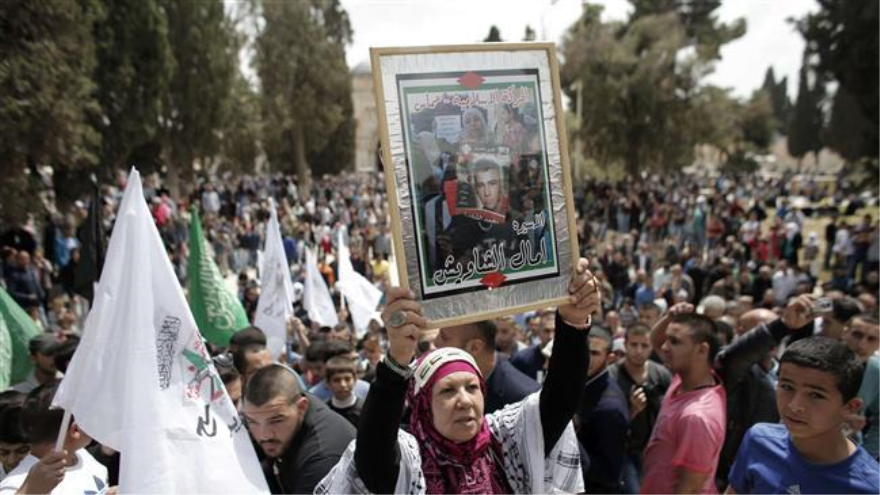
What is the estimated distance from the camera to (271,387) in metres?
3.29

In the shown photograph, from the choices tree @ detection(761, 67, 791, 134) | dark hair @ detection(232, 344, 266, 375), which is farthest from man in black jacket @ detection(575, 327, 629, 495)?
tree @ detection(761, 67, 791, 134)

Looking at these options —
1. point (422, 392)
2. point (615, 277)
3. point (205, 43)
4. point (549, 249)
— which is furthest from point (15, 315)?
point (205, 43)

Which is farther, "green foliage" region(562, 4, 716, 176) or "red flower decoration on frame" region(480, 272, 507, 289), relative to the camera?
"green foliage" region(562, 4, 716, 176)

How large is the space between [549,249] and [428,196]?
0.51 metres

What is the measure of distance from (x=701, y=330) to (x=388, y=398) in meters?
2.29

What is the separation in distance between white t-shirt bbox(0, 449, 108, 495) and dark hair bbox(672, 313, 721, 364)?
294 centimetres

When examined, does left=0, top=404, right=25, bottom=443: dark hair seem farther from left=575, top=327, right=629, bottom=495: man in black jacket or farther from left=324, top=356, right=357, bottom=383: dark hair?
left=575, top=327, right=629, bottom=495: man in black jacket

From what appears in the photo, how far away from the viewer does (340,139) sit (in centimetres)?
5538

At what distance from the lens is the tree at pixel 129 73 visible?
24391 mm

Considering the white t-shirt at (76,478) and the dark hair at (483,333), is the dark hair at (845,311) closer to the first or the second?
the dark hair at (483,333)

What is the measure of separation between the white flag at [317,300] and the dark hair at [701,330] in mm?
5504

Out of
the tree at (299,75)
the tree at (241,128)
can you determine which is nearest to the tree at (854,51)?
the tree at (241,128)

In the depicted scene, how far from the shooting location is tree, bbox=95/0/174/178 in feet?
80.0

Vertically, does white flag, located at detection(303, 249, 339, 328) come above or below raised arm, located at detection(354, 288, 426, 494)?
below
